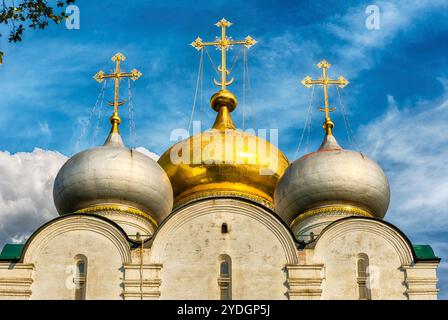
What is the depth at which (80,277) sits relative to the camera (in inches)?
623

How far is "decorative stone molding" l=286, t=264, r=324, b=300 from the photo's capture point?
50.5ft

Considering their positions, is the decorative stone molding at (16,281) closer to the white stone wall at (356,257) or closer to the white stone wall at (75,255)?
the white stone wall at (75,255)

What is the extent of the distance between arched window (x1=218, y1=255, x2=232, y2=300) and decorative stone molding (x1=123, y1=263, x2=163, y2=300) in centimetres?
104

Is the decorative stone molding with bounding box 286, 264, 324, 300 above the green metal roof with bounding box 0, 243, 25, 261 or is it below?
below

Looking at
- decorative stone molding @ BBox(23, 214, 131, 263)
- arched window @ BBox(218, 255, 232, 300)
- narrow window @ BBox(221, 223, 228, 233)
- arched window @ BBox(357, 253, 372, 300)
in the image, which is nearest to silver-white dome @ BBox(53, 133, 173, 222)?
decorative stone molding @ BBox(23, 214, 131, 263)

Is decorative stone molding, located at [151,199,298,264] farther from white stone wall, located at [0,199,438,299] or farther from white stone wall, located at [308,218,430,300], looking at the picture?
white stone wall, located at [308,218,430,300]

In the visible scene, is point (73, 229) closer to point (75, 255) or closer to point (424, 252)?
point (75, 255)

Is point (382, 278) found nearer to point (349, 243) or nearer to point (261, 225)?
point (349, 243)

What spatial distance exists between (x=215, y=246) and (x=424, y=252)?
148 inches

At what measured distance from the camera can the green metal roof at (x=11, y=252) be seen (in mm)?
15961

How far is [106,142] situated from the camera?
65.9 feet

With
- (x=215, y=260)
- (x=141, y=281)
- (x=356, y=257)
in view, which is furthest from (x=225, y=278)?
(x=356, y=257)
